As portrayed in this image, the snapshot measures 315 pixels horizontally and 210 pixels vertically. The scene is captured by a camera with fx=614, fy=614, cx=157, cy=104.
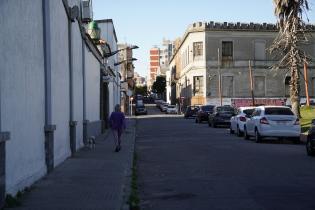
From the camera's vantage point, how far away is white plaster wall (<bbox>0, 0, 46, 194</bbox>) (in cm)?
961

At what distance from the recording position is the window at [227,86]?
3258 inches

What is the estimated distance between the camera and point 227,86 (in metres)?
82.9

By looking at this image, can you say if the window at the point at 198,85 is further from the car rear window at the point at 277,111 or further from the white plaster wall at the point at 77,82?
the white plaster wall at the point at 77,82

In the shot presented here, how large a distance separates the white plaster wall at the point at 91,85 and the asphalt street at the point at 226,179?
5252 millimetres

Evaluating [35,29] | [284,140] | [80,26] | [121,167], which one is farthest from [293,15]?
[35,29]

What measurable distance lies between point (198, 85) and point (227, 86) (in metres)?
4.51

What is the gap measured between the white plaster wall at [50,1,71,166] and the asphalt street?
7.30ft

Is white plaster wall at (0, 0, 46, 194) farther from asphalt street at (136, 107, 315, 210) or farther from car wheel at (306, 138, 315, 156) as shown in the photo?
car wheel at (306, 138, 315, 156)

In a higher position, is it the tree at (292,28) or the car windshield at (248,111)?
the tree at (292,28)

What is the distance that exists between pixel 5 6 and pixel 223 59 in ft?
244

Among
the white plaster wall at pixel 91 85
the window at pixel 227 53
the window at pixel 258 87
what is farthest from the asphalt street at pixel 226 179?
the window at pixel 258 87

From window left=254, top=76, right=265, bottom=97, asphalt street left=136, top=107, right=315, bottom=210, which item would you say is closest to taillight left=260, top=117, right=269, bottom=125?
asphalt street left=136, top=107, right=315, bottom=210

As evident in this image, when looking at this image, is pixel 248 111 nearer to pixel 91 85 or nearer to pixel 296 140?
pixel 296 140

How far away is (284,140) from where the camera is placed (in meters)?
28.8
